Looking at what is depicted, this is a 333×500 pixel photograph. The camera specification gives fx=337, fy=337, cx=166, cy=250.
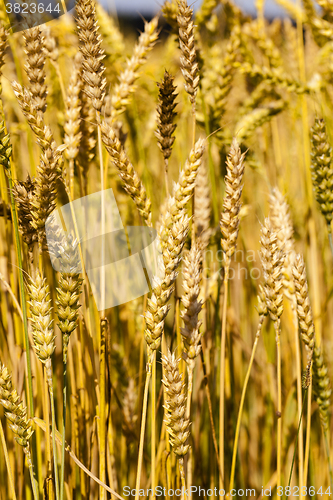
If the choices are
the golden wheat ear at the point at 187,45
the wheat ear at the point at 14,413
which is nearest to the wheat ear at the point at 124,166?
the golden wheat ear at the point at 187,45

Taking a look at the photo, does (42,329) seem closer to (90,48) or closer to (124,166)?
(124,166)

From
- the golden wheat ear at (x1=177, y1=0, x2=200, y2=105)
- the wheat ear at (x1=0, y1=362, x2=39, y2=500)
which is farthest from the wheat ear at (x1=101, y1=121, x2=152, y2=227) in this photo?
the wheat ear at (x1=0, y1=362, x2=39, y2=500)

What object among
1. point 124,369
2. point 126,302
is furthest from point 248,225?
point 124,369

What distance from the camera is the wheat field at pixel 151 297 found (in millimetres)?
345

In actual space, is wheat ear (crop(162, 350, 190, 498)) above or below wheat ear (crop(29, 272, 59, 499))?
below

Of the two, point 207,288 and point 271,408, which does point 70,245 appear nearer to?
point 207,288

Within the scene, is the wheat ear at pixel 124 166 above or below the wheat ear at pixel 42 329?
above

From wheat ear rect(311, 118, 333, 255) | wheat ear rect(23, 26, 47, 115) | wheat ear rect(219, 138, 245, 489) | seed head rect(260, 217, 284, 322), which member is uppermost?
wheat ear rect(23, 26, 47, 115)

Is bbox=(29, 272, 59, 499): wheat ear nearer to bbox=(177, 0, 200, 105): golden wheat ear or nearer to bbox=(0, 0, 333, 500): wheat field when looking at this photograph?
bbox=(0, 0, 333, 500): wheat field

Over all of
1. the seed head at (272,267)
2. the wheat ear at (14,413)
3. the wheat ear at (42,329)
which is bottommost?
the wheat ear at (14,413)

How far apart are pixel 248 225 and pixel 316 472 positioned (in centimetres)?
74

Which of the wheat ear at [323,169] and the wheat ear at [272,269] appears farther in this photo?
the wheat ear at [323,169]

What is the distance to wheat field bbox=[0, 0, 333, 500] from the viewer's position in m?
0.34

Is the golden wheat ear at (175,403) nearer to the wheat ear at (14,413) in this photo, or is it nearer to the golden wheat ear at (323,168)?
the wheat ear at (14,413)
